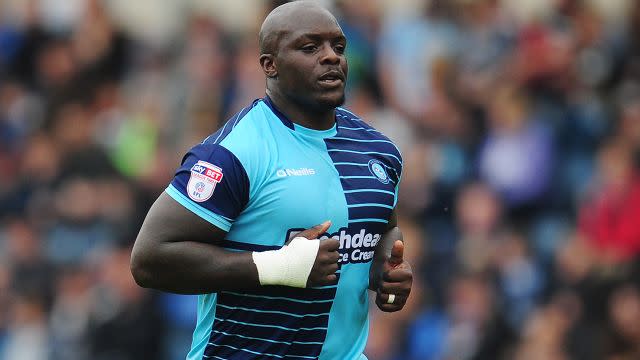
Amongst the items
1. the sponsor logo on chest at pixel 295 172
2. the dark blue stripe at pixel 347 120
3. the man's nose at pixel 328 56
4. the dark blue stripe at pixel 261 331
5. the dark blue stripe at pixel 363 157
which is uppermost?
the man's nose at pixel 328 56

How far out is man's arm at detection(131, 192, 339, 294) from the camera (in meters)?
5.41

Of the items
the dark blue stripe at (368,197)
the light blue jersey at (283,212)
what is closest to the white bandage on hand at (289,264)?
the light blue jersey at (283,212)

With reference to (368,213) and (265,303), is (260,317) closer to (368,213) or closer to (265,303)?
(265,303)

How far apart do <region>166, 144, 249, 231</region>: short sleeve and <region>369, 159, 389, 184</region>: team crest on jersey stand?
0.70 metres

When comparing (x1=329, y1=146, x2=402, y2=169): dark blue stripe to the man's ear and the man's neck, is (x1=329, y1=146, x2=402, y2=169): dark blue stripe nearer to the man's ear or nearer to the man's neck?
the man's neck

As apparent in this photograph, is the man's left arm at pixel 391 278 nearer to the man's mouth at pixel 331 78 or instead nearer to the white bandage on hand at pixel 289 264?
the white bandage on hand at pixel 289 264

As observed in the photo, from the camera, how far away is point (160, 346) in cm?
1226

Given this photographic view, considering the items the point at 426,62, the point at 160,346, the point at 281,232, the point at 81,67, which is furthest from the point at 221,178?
the point at 81,67

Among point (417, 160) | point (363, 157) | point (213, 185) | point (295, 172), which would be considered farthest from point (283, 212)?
point (417, 160)

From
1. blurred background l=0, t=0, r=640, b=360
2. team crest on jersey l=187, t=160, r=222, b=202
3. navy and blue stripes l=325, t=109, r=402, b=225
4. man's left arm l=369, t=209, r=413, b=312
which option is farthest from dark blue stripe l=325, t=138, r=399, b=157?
blurred background l=0, t=0, r=640, b=360

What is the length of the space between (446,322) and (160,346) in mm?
2726

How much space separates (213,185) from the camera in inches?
212

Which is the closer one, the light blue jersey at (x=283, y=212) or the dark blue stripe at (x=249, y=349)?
the light blue jersey at (x=283, y=212)

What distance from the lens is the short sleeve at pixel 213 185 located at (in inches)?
→ 213
